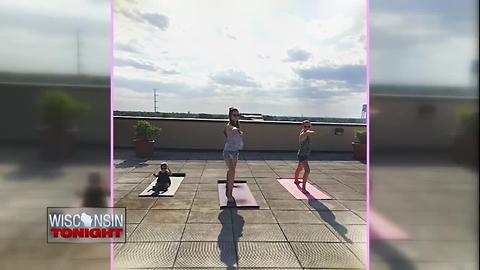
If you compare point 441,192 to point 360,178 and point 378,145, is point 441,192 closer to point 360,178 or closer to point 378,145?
point 378,145

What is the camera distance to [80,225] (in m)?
2.15

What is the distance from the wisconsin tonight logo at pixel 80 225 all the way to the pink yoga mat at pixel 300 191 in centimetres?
439

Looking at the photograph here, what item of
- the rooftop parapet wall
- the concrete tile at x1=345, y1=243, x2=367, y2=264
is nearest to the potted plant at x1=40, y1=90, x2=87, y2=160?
the concrete tile at x1=345, y1=243, x2=367, y2=264

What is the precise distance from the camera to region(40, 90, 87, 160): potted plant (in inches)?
75.5

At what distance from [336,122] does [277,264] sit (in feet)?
39.9

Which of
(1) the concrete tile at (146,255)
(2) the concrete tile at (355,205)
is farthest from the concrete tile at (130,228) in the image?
(2) the concrete tile at (355,205)

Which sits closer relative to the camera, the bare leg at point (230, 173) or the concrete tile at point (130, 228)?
the concrete tile at point (130, 228)

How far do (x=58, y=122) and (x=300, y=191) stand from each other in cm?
551

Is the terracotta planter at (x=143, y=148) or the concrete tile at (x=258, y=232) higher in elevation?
the terracotta planter at (x=143, y=148)

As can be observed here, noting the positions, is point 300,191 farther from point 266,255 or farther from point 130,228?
point 130,228

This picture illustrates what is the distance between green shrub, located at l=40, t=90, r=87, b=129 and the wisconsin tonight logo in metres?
0.56

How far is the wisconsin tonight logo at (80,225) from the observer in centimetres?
203

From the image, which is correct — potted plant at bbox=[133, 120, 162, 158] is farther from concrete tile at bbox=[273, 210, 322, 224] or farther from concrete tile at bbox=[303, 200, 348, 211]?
concrete tile at bbox=[273, 210, 322, 224]

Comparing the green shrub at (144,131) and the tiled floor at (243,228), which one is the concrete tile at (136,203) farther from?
the green shrub at (144,131)
